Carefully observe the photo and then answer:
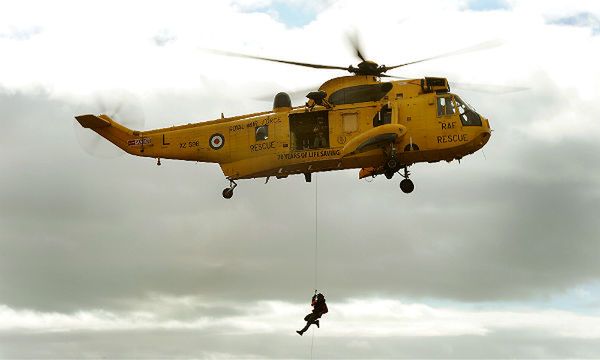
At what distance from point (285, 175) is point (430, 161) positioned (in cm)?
555

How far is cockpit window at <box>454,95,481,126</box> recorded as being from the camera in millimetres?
33406

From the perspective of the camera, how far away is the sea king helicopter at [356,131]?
3316cm

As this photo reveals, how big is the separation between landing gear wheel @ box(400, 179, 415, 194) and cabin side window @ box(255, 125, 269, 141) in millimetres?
5476

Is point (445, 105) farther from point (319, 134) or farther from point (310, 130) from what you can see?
point (310, 130)

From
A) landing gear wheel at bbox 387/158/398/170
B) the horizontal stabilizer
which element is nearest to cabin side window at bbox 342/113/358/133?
landing gear wheel at bbox 387/158/398/170

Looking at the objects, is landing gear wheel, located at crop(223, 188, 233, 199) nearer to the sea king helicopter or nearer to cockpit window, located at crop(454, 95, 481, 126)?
the sea king helicopter

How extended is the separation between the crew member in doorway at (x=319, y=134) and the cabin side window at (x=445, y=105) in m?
4.38

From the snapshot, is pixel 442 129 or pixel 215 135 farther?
pixel 215 135

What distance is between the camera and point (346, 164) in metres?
33.5

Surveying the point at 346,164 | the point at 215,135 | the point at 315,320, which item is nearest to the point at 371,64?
the point at 346,164

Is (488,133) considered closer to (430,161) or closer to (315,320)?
(430,161)

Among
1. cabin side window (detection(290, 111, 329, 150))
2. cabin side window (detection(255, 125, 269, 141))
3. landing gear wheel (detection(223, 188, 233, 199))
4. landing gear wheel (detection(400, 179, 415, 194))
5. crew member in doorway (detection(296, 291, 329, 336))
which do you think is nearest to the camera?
crew member in doorway (detection(296, 291, 329, 336))

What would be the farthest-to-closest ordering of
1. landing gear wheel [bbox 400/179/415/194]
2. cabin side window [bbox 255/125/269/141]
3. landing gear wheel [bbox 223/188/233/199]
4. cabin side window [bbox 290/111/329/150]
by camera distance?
landing gear wheel [bbox 223/188/233/199], cabin side window [bbox 255/125/269/141], landing gear wheel [bbox 400/179/415/194], cabin side window [bbox 290/111/329/150]

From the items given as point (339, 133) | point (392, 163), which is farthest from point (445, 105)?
point (339, 133)
